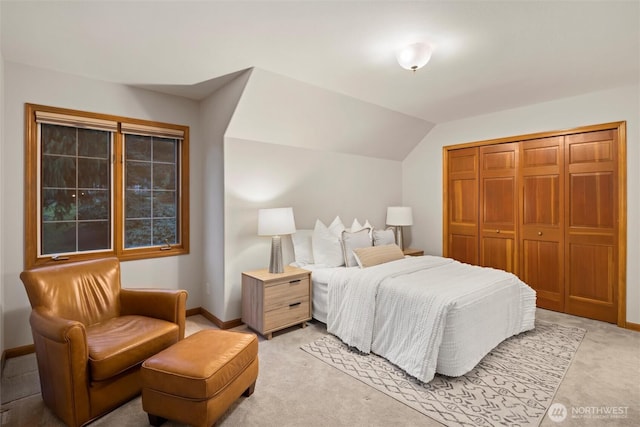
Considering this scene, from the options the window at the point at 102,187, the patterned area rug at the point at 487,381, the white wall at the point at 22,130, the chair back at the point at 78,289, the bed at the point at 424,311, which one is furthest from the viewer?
the window at the point at 102,187

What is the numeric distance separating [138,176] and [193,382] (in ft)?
8.27

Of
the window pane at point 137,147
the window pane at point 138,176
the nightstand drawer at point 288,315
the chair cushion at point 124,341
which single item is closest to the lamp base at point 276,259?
the nightstand drawer at point 288,315

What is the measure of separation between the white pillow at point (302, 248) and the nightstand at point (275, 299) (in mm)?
341

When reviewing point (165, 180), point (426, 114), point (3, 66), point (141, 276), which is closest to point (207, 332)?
point (141, 276)

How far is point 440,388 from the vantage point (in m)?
2.29

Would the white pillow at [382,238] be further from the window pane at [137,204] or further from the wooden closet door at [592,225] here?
the window pane at [137,204]

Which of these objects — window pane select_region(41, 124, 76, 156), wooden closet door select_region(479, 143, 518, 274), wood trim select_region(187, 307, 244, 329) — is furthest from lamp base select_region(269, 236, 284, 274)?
wooden closet door select_region(479, 143, 518, 274)

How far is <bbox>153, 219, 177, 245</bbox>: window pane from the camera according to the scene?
3.60m

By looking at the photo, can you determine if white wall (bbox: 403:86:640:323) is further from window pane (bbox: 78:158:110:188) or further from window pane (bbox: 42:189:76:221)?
window pane (bbox: 42:189:76:221)

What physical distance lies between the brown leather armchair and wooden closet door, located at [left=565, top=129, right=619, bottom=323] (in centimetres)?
421

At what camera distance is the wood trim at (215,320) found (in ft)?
11.0

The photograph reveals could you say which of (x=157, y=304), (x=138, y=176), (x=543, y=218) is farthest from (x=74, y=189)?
(x=543, y=218)

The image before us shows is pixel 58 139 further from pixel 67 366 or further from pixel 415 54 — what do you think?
pixel 415 54

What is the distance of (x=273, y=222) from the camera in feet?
10.6
